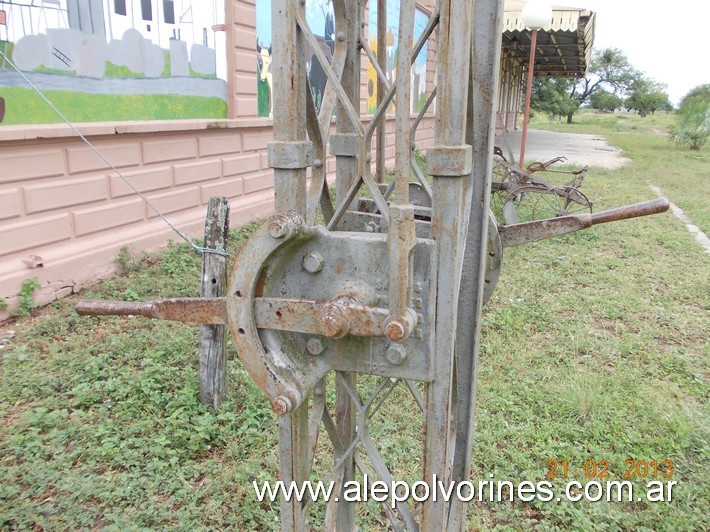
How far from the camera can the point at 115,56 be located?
18.0 ft

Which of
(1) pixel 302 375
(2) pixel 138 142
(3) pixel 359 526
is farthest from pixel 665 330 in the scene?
(2) pixel 138 142

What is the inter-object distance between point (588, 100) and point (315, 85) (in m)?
72.7

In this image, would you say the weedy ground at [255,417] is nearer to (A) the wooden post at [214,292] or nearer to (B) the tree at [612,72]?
(A) the wooden post at [214,292]

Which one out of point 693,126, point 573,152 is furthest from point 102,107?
point 693,126

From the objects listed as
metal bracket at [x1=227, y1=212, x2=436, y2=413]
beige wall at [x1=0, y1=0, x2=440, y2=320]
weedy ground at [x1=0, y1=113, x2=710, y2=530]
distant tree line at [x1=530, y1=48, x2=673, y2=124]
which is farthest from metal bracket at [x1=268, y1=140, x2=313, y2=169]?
distant tree line at [x1=530, y1=48, x2=673, y2=124]

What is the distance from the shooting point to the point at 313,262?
135 cm

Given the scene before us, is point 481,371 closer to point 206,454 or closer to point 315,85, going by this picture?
point 206,454

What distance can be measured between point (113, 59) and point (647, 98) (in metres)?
70.7

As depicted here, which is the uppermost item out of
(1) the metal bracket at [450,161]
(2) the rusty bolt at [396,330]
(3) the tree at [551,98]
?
(3) the tree at [551,98]

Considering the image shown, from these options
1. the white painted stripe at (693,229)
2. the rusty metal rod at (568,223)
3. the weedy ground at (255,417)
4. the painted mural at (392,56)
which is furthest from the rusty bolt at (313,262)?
the white painted stripe at (693,229)

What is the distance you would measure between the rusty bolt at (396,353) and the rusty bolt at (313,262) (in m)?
0.26

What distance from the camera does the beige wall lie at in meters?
4.57

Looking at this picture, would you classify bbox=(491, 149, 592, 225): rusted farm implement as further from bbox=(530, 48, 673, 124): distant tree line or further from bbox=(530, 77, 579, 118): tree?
bbox=(530, 48, 673, 124): distant tree line

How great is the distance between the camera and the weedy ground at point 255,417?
2.72 meters
